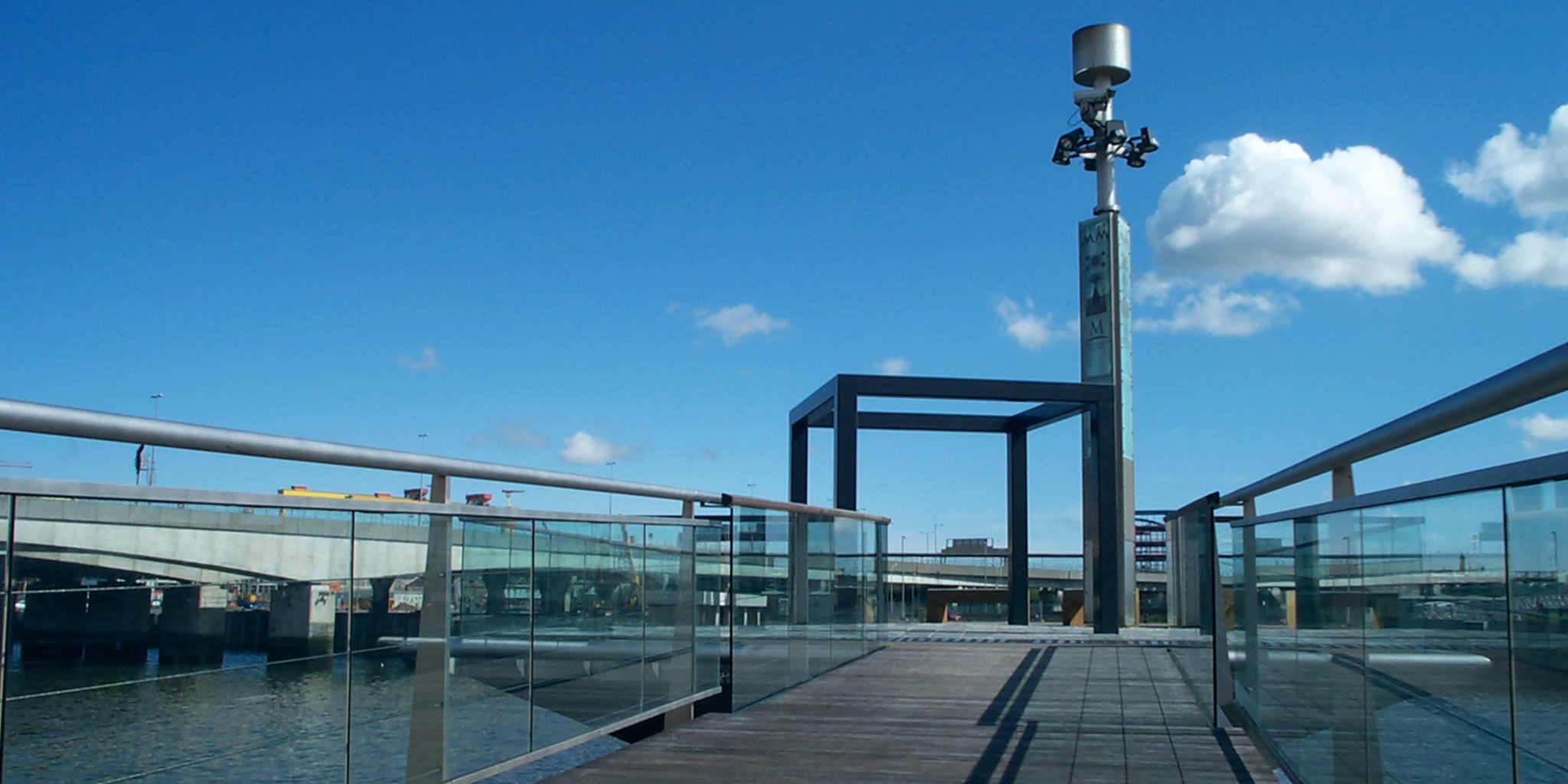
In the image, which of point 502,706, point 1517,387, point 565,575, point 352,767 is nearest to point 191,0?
point 565,575

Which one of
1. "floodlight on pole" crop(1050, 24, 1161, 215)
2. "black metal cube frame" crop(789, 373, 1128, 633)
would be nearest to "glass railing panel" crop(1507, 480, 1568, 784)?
"black metal cube frame" crop(789, 373, 1128, 633)

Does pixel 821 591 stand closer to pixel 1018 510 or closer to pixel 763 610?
pixel 763 610

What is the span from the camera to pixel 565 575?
5898mm

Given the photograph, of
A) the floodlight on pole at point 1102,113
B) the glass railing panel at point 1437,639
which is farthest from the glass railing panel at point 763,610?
the floodlight on pole at point 1102,113

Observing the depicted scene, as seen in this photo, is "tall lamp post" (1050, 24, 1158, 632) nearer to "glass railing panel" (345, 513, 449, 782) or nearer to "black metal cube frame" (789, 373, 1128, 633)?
"black metal cube frame" (789, 373, 1128, 633)

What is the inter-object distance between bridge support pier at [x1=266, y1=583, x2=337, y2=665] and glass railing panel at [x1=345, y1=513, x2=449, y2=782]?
4.6 inches

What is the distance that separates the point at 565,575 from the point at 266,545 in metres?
2.33

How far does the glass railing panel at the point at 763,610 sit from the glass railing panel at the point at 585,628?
5.62 ft

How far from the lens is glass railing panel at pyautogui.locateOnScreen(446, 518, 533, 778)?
194 inches

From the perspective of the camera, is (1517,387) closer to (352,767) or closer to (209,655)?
(209,655)

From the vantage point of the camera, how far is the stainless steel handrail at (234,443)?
2.97m

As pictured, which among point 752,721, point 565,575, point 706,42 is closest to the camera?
point 565,575

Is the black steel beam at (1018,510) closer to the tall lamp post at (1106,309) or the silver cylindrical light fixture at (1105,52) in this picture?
the tall lamp post at (1106,309)

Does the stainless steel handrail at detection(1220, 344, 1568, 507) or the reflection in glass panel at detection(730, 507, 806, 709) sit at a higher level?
the stainless steel handrail at detection(1220, 344, 1568, 507)
